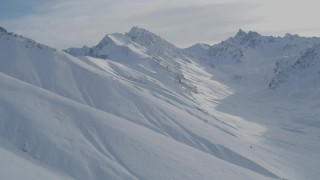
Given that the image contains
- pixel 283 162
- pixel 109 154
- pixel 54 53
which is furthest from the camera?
pixel 54 53

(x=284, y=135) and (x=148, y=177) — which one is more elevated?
(x=148, y=177)

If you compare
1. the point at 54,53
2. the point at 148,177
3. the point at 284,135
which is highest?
the point at 54,53

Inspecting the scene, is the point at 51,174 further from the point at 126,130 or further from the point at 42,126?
the point at 126,130

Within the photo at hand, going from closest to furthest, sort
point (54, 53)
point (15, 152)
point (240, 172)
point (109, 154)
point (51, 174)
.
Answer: point (51, 174) → point (15, 152) → point (109, 154) → point (240, 172) → point (54, 53)

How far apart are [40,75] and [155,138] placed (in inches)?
1754

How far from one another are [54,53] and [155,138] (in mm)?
59723

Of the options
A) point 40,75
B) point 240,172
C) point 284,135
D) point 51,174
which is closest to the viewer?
point 51,174

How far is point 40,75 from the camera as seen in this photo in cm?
12400

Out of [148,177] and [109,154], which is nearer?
[148,177]

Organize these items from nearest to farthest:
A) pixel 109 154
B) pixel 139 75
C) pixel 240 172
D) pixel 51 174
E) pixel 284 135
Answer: pixel 51 174 → pixel 109 154 → pixel 240 172 → pixel 284 135 → pixel 139 75

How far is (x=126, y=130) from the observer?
89000 millimetres

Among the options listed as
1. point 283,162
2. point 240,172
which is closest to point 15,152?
point 240,172

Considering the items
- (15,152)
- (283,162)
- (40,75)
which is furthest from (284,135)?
(15,152)

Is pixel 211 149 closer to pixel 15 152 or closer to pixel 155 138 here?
pixel 155 138
